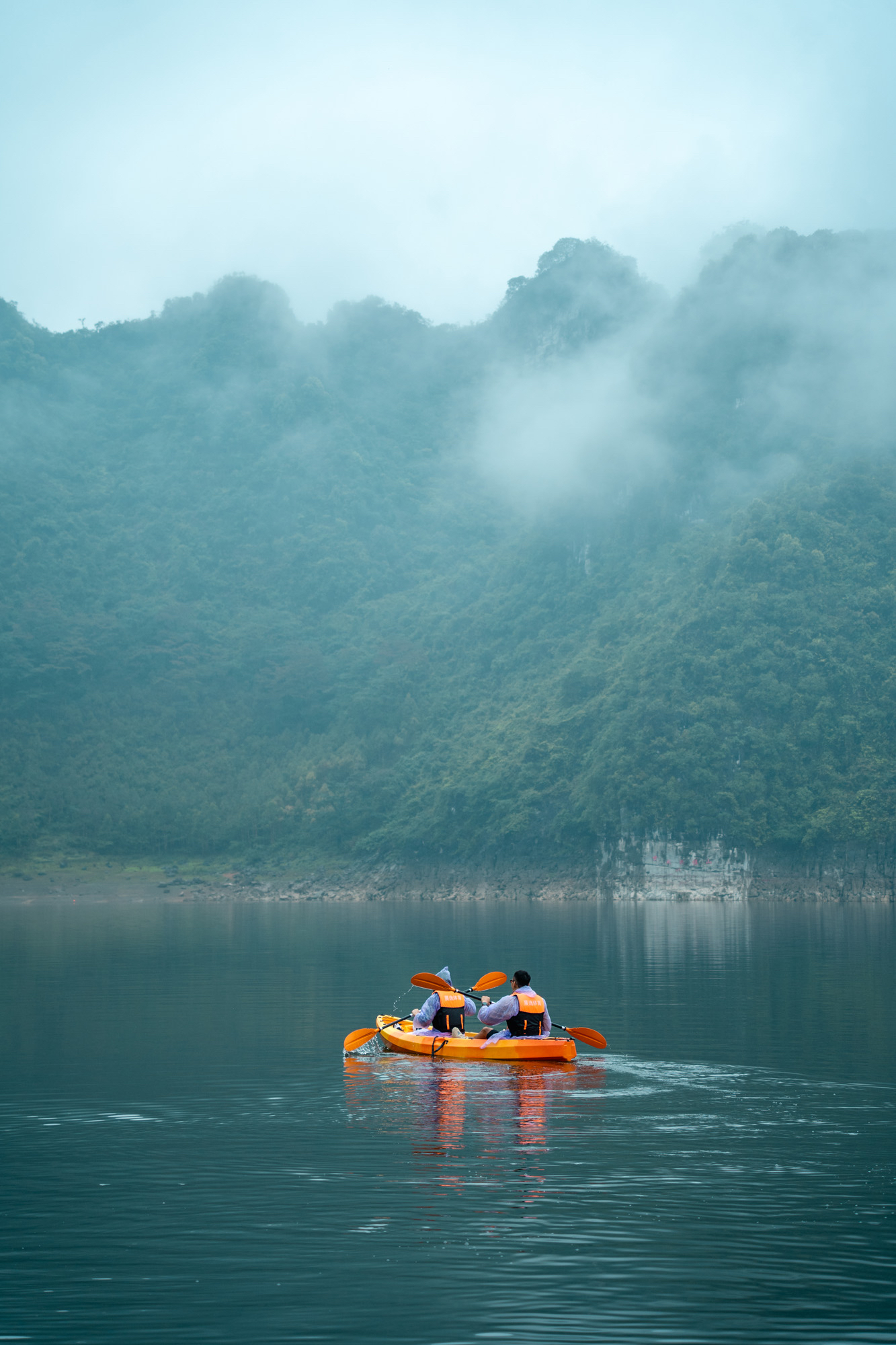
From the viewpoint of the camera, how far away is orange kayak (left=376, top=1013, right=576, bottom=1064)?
22.6m

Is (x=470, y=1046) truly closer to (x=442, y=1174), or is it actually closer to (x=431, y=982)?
(x=431, y=982)

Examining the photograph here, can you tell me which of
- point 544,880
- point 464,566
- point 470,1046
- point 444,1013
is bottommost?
point 470,1046

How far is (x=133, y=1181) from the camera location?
15.3 metres

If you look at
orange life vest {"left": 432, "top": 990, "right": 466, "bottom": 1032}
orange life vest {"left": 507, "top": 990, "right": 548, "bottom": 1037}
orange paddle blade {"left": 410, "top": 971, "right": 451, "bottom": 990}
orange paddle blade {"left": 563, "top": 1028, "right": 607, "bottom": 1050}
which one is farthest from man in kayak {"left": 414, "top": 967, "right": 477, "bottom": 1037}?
orange paddle blade {"left": 563, "top": 1028, "right": 607, "bottom": 1050}

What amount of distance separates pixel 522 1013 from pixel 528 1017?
126mm

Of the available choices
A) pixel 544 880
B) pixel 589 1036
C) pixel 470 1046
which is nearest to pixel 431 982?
pixel 470 1046

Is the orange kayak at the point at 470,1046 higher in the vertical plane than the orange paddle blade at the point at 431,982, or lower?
lower

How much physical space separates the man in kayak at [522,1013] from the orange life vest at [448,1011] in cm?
128

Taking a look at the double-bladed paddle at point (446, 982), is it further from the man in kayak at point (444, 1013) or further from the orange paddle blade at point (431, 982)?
the man in kayak at point (444, 1013)

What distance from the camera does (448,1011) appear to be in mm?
24531

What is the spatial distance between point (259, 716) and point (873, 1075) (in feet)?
382

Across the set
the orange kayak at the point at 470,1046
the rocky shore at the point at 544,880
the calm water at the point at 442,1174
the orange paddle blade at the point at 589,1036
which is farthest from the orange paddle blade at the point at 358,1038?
the rocky shore at the point at 544,880

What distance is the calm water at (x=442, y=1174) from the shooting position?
36.7 feet

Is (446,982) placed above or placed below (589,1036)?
above
